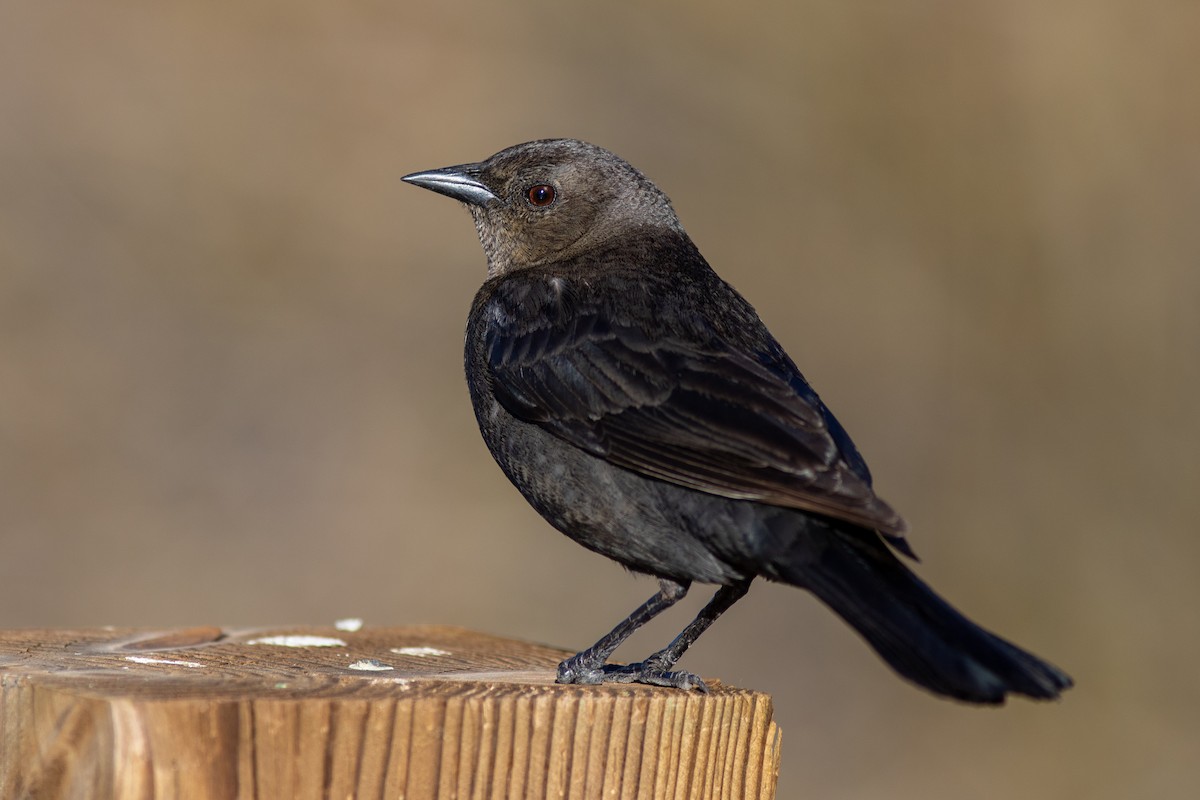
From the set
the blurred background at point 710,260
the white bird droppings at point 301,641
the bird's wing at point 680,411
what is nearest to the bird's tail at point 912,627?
the bird's wing at point 680,411

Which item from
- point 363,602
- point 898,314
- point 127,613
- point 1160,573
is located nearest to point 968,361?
point 898,314

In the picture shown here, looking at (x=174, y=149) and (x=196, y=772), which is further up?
(x=174, y=149)

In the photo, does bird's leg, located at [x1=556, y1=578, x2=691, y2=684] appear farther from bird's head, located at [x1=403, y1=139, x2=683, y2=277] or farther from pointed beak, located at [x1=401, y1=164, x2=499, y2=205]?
pointed beak, located at [x1=401, y1=164, x2=499, y2=205]

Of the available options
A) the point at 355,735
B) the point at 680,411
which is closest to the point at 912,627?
the point at 680,411

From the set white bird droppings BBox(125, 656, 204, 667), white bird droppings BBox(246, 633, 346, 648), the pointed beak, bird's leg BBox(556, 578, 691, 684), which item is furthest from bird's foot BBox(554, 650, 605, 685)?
the pointed beak

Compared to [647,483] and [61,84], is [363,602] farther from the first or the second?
[647,483]

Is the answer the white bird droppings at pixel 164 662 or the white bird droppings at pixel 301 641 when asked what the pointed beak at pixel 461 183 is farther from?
the white bird droppings at pixel 164 662
